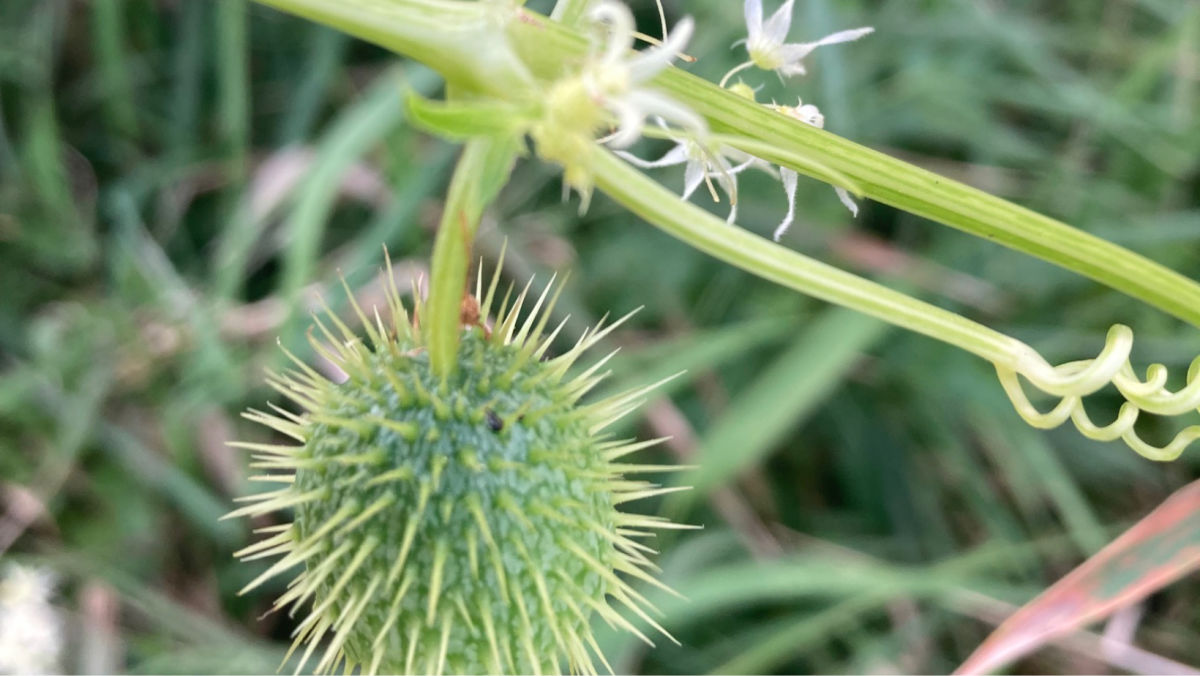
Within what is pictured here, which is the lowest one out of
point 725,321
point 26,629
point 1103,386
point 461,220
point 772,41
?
point 26,629

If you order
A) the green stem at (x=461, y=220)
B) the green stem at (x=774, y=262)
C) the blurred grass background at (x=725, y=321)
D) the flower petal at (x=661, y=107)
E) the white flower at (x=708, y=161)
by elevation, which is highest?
the blurred grass background at (x=725, y=321)

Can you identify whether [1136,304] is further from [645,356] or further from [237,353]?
[237,353]

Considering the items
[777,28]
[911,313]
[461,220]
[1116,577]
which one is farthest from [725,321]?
[461,220]

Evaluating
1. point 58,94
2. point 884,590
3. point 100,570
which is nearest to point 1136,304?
point 884,590

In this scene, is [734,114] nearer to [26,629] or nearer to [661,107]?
[661,107]

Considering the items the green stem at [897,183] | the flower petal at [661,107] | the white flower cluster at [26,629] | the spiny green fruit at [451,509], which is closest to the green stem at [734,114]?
the green stem at [897,183]

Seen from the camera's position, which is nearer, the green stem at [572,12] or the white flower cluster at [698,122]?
the white flower cluster at [698,122]

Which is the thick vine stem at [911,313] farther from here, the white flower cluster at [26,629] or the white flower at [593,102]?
the white flower cluster at [26,629]
